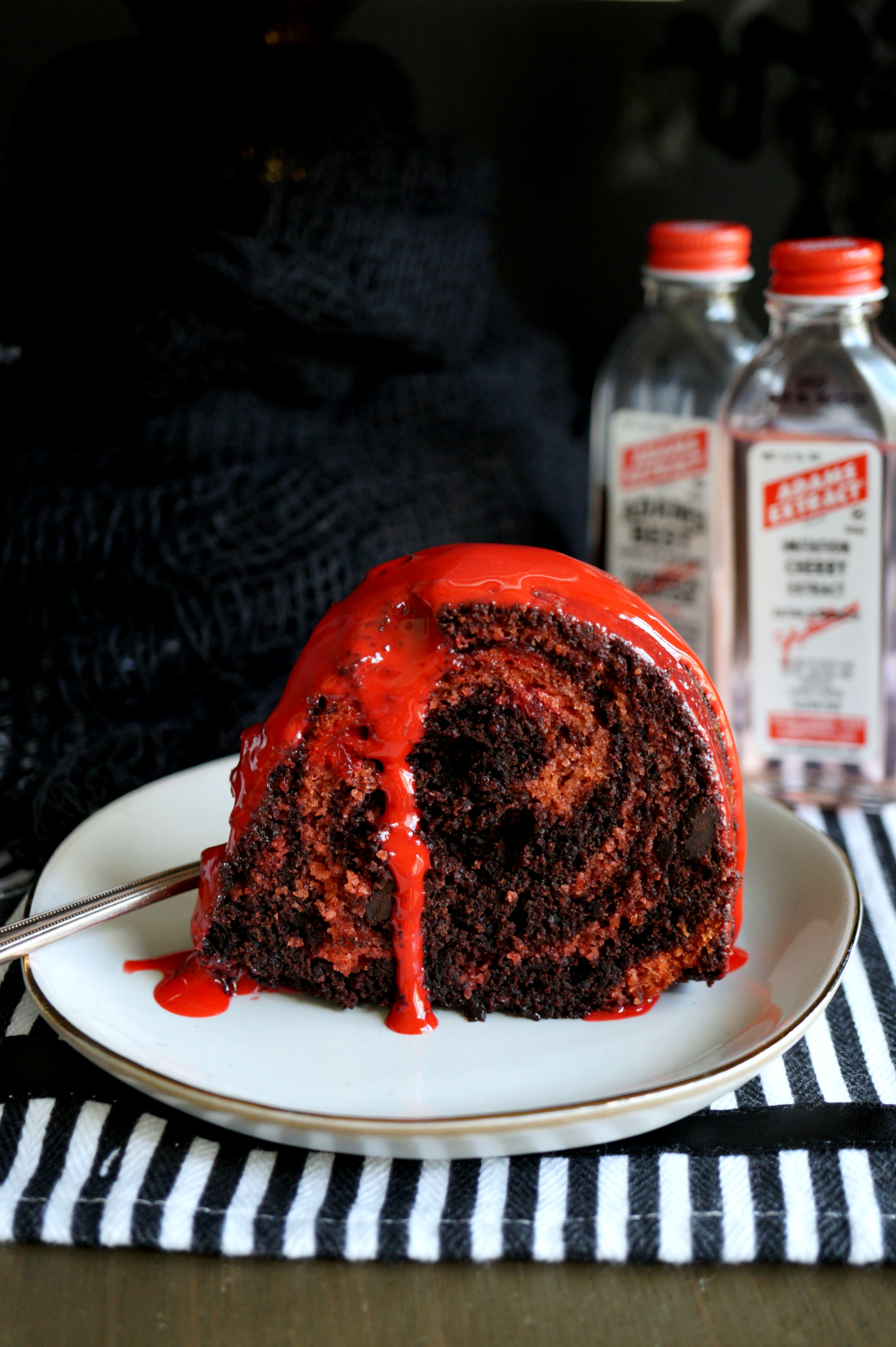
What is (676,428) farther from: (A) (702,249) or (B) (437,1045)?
(B) (437,1045)

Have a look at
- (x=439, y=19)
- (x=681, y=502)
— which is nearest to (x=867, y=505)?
(x=681, y=502)

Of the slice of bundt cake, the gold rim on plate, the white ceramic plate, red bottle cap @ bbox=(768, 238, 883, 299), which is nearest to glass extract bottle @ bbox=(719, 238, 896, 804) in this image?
red bottle cap @ bbox=(768, 238, 883, 299)

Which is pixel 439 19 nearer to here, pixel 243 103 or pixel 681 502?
pixel 243 103

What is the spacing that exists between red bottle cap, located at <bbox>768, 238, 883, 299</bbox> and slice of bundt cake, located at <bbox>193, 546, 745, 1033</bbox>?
1.34ft

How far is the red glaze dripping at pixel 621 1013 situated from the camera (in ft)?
2.58

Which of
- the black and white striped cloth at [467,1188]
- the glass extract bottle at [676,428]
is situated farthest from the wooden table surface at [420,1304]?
the glass extract bottle at [676,428]

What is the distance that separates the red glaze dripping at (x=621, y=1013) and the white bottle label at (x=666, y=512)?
1.62ft

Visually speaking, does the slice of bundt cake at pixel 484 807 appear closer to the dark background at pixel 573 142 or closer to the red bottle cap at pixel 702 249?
the red bottle cap at pixel 702 249

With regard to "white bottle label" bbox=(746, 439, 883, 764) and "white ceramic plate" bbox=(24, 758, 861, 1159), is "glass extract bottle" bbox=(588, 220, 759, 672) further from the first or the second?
"white ceramic plate" bbox=(24, 758, 861, 1159)

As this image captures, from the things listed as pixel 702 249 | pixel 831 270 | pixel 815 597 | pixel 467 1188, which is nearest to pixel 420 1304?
pixel 467 1188

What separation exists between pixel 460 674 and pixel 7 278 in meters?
0.92

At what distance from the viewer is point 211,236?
111cm

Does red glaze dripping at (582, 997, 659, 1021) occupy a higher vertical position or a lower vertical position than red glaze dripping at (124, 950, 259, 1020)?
lower

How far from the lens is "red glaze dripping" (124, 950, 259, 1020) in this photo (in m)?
0.77
